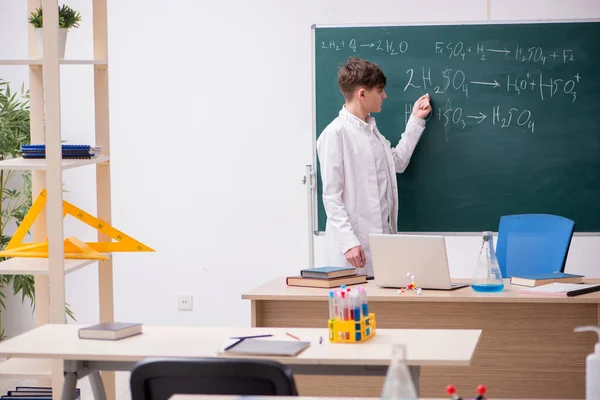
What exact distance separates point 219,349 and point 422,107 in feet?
8.42

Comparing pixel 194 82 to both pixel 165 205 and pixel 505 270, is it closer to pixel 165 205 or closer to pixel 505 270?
pixel 165 205

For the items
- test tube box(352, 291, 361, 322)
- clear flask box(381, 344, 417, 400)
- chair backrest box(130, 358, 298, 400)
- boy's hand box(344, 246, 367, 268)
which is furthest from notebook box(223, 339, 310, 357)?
boy's hand box(344, 246, 367, 268)

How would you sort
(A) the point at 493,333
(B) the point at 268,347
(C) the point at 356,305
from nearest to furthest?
(B) the point at 268,347, (C) the point at 356,305, (A) the point at 493,333

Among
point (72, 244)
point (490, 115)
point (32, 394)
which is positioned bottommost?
point (32, 394)

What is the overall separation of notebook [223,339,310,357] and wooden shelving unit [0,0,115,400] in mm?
1118

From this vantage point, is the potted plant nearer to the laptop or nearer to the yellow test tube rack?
the laptop

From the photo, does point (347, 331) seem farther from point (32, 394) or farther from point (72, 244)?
point (32, 394)

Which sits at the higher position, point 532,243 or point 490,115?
point 490,115

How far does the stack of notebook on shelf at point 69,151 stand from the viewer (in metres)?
3.54

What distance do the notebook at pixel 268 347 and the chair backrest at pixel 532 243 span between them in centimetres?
184

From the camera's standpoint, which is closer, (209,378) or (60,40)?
(209,378)

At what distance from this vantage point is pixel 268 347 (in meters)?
2.50

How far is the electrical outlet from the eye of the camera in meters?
5.62

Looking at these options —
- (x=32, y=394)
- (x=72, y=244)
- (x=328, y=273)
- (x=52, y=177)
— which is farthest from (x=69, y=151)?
(x=328, y=273)
